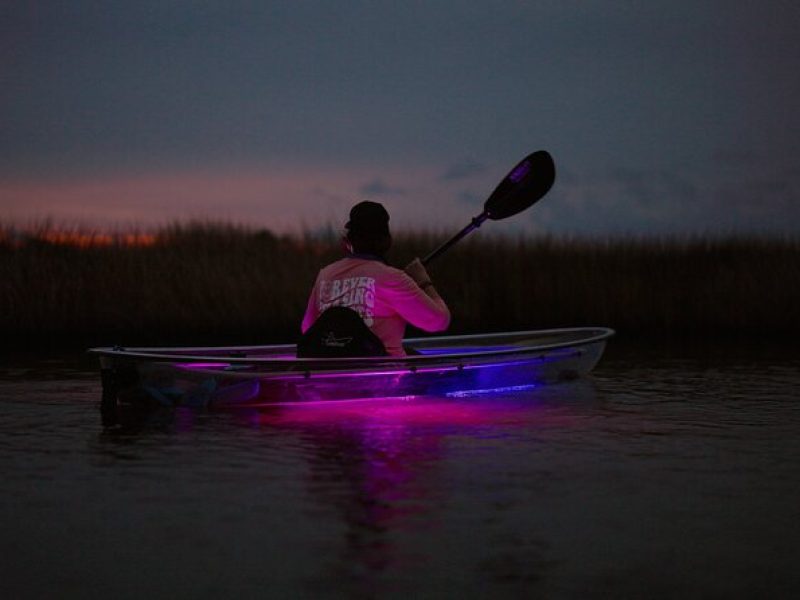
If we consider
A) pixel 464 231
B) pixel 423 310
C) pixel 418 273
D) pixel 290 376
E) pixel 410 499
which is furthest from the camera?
pixel 464 231

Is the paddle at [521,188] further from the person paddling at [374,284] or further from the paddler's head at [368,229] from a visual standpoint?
the paddler's head at [368,229]

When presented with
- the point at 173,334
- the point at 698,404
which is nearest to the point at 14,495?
the point at 698,404

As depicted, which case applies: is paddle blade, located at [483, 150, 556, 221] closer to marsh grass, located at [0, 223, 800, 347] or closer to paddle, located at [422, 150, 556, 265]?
paddle, located at [422, 150, 556, 265]

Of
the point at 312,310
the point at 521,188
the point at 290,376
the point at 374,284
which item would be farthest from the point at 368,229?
the point at 521,188

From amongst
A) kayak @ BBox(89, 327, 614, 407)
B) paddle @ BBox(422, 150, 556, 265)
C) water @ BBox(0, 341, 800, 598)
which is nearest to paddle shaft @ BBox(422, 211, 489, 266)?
paddle @ BBox(422, 150, 556, 265)

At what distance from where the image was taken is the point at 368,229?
7.33m

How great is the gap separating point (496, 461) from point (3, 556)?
8.13 feet

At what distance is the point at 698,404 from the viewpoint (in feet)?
26.5

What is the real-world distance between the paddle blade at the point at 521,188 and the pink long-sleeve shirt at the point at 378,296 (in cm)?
199

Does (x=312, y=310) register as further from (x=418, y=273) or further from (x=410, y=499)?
(x=410, y=499)

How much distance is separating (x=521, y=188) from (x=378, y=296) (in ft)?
7.90

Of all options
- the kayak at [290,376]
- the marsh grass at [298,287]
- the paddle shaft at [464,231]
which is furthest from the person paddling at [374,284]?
the marsh grass at [298,287]

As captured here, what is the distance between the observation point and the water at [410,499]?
3.83 m

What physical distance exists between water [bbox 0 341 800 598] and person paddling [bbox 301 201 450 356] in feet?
1.96
